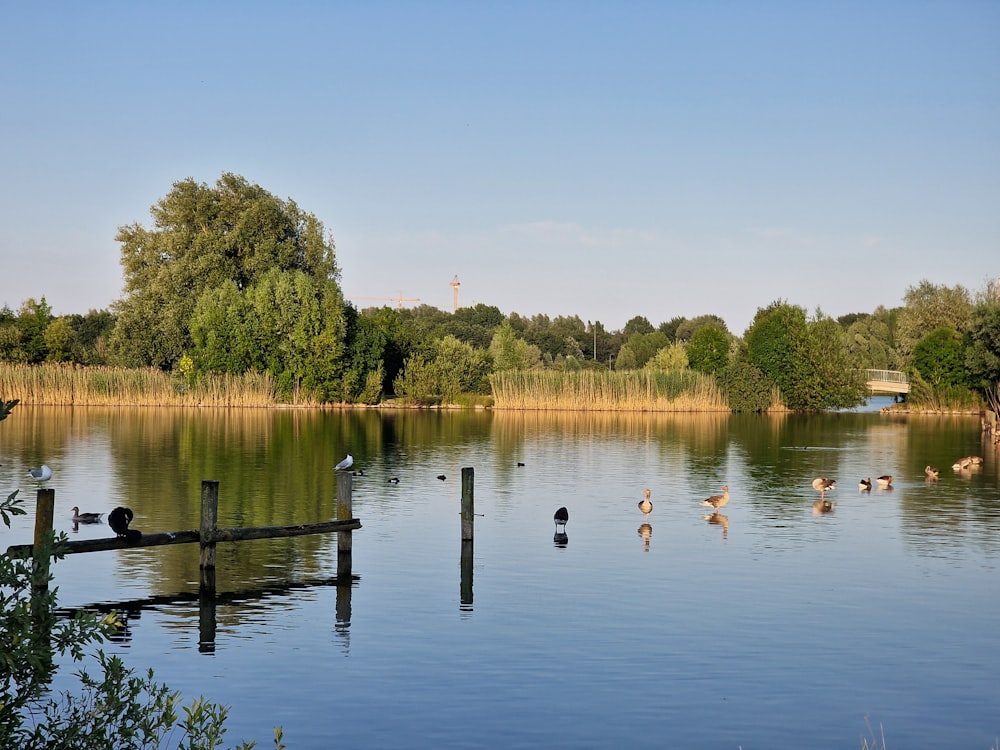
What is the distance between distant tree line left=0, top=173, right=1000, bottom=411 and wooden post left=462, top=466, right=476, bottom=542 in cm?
5331

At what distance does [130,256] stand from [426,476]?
5307cm

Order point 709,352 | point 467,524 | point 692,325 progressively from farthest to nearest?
point 692,325 < point 709,352 < point 467,524

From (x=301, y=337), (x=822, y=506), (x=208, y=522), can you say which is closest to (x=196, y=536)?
(x=208, y=522)

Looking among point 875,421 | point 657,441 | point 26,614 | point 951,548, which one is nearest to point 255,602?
→ point 26,614

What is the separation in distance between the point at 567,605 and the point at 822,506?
44.8 feet

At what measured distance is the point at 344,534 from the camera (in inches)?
745

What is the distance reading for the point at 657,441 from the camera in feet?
162

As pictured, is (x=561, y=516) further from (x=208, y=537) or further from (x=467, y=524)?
(x=208, y=537)

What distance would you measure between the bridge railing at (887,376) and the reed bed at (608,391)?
17056 millimetres

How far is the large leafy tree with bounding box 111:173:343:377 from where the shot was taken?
75250 millimetres

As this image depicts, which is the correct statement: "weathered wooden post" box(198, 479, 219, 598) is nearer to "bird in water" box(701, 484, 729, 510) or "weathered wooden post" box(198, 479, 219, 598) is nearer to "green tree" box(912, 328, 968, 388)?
"bird in water" box(701, 484, 729, 510)

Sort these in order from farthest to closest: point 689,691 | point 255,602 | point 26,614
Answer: point 255,602 → point 689,691 → point 26,614

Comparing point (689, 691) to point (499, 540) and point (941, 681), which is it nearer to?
point (941, 681)

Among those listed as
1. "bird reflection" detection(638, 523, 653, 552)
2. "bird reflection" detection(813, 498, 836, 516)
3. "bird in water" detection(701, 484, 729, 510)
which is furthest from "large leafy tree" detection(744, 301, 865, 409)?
"bird reflection" detection(638, 523, 653, 552)
